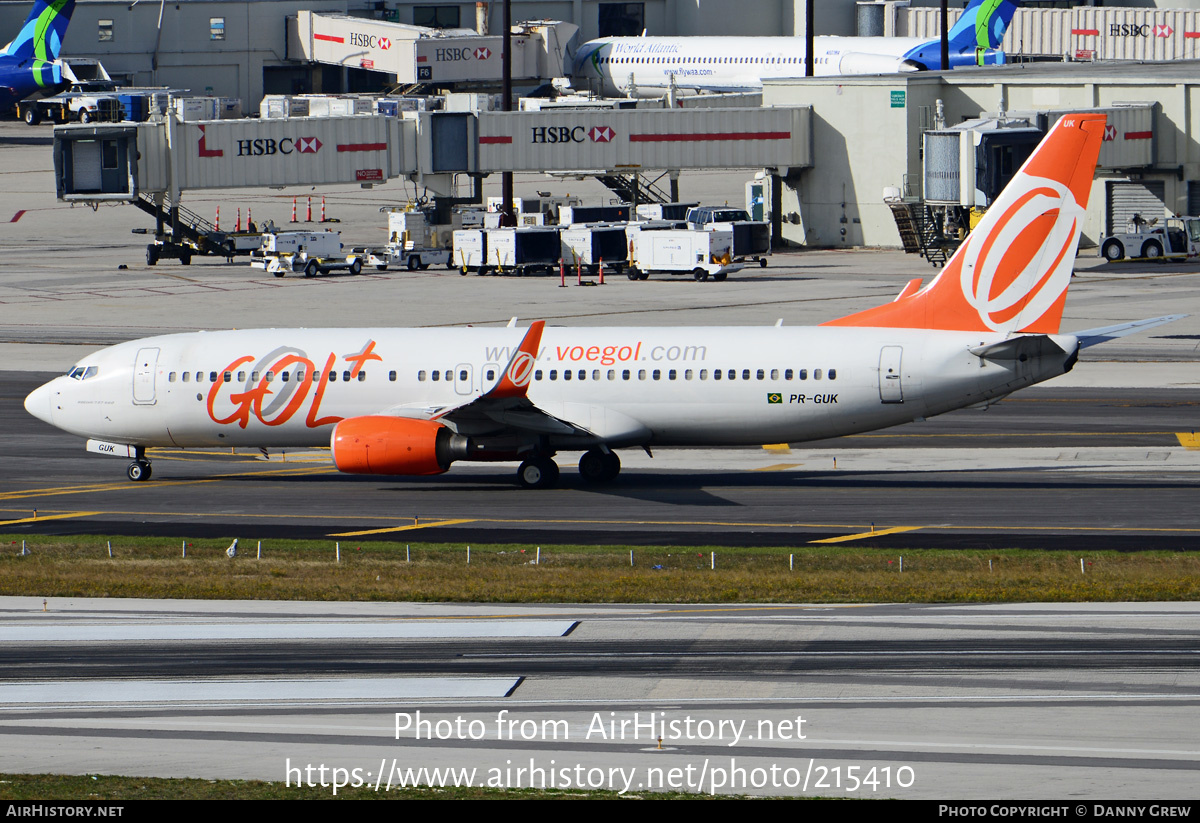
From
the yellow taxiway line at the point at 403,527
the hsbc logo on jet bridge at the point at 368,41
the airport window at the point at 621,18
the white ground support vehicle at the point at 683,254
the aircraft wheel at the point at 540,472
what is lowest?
the yellow taxiway line at the point at 403,527

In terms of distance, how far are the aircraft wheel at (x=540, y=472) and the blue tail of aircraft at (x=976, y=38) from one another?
10151 cm

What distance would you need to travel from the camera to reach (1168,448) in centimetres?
4619

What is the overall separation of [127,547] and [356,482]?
9836mm

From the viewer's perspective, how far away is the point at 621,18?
563 feet

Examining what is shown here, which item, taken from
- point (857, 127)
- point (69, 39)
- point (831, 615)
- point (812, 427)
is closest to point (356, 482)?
point (812, 427)

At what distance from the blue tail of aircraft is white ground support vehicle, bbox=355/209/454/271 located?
2192 inches

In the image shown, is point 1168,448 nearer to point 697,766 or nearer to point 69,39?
point 697,766

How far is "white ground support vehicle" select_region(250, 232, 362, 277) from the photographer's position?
92.9 metres

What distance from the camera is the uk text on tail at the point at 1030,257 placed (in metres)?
39.8

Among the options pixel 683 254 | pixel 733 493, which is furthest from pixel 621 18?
pixel 733 493

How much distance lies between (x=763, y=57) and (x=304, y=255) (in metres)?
60.2

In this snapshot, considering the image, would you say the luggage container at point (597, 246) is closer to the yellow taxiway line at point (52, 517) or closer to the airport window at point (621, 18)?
the yellow taxiway line at point (52, 517)

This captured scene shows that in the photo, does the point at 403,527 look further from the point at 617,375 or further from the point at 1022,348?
the point at 1022,348

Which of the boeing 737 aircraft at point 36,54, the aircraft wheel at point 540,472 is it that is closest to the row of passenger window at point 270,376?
the aircraft wheel at point 540,472
